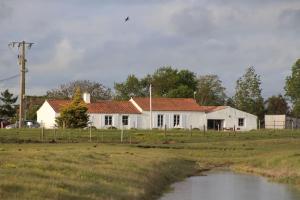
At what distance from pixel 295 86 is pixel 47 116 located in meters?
46.0

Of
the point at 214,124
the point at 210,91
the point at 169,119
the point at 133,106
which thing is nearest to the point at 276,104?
the point at 210,91

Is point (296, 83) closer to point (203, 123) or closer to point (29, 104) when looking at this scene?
point (203, 123)

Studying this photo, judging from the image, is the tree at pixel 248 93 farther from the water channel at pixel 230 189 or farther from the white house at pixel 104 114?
the water channel at pixel 230 189

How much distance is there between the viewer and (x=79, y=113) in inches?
3430

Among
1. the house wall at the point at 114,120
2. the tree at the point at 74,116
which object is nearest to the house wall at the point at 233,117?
the house wall at the point at 114,120

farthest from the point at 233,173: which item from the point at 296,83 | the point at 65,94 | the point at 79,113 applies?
the point at 65,94

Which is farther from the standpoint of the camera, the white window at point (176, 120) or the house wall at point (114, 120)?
the white window at point (176, 120)

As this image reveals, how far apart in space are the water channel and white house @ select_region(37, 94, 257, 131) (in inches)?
2220

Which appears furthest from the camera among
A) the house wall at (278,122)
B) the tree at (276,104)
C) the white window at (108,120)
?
the tree at (276,104)

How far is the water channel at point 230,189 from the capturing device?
30438 millimetres

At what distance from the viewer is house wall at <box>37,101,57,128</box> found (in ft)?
315

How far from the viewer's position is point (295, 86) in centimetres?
11794

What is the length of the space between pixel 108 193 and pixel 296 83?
99471 millimetres

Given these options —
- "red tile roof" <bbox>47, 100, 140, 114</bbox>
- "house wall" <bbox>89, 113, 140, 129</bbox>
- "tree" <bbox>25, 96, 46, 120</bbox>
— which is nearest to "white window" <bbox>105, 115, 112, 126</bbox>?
"house wall" <bbox>89, 113, 140, 129</bbox>
